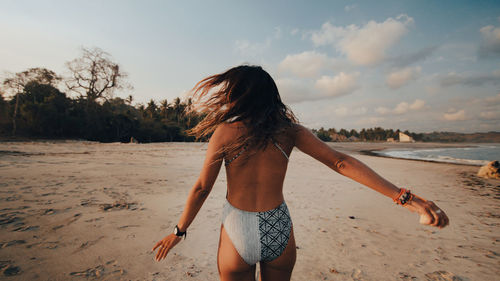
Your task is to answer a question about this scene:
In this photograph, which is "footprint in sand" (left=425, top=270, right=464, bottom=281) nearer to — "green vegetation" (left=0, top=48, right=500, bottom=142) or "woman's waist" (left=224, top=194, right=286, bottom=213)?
"woman's waist" (left=224, top=194, right=286, bottom=213)

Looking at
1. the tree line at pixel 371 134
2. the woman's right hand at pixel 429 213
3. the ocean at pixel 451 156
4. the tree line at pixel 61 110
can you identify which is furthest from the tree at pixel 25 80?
the tree line at pixel 371 134

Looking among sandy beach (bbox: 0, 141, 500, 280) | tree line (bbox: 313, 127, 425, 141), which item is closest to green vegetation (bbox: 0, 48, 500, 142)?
sandy beach (bbox: 0, 141, 500, 280)

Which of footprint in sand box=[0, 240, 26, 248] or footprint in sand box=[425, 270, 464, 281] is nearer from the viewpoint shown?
footprint in sand box=[425, 270, 464, 281]

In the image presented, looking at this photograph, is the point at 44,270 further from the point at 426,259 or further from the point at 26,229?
the point at 426,259

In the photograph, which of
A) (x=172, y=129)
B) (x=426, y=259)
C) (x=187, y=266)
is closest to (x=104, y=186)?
(x=187, y=266)

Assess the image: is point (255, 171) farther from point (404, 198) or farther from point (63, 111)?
point (63, 111)

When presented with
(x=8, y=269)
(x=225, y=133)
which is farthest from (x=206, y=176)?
(x=8, y=269)

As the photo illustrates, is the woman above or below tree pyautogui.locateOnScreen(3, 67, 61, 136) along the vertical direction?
below

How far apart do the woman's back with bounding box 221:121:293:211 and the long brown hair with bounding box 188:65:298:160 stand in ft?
0.15

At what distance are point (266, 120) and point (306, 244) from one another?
2.80 m

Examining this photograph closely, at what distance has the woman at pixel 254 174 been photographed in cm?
131

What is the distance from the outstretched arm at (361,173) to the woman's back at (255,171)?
13 centimetres

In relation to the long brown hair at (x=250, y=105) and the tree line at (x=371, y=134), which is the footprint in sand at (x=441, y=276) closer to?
the long brown hair at (x=250, y=105)

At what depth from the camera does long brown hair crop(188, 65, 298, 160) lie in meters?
1.31
